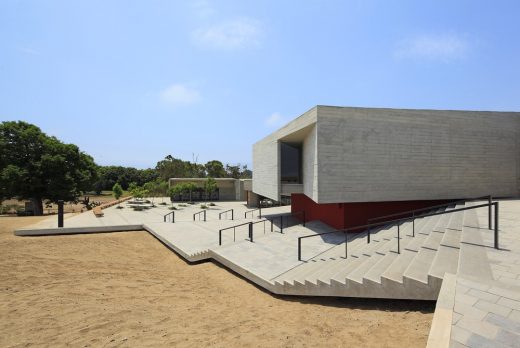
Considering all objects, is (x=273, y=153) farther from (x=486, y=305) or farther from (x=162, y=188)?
(x=162, y=188)

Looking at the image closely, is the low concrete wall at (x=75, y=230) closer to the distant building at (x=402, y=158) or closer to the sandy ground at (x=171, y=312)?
the sandy ground at (x=171, y=312)

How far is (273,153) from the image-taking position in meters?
19.5

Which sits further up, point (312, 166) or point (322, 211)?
point (312, 166)

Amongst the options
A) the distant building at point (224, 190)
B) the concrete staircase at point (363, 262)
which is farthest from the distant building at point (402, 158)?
the distant building at point (224, 190)

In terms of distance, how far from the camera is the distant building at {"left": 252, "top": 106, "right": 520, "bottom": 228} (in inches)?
527

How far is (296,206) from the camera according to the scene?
2214cm

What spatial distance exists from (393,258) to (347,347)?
132 inches

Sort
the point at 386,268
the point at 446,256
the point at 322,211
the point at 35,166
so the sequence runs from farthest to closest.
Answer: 1. the point at 35,166
2. the point at 322,211
3. the point at 386,268
4. the point at 446,256

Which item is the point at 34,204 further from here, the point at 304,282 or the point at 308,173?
the point at 304,282

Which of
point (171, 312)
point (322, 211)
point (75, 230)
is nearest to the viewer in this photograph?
point (171, 312)

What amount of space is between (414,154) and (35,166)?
33.9 m

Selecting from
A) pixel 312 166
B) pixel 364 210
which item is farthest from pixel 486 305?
pixel 312 166

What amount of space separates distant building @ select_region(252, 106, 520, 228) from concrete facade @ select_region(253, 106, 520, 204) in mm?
47

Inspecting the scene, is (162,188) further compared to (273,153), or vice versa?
(162,188)
